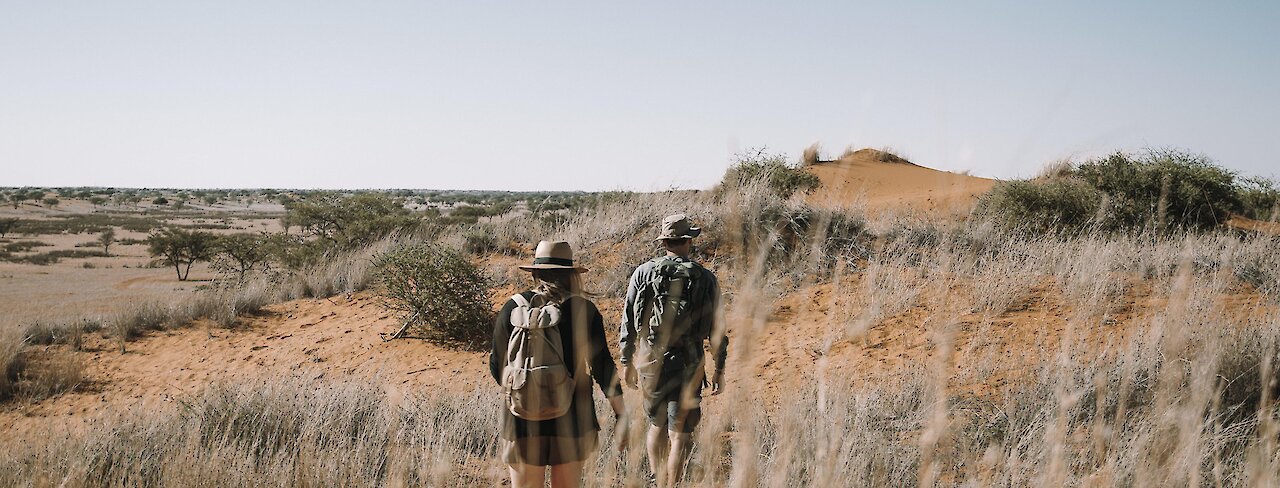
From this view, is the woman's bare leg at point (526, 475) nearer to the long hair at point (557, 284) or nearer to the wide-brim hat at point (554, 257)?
the long hair at point (557, 284)

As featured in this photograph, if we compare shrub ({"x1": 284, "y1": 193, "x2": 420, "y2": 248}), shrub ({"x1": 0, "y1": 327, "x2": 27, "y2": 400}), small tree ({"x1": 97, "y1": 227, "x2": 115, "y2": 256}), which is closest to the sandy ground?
small tree ({"x1": 97, "y1": 227, "x2": 115, "y2": 256})

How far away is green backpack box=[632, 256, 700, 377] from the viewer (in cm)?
398

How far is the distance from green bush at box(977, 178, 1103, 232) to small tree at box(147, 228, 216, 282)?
22.0 meters

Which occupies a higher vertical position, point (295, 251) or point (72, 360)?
point (295, 251)

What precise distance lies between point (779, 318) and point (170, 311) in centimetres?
903

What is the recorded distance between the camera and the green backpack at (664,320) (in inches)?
157

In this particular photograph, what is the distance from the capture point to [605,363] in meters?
3.36

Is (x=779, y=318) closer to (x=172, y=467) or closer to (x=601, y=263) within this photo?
(x=601, y=263)

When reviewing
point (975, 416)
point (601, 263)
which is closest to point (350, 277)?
point (601, 263)

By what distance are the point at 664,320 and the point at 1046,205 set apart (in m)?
11.4

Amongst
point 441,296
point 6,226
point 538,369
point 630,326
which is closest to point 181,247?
point 441,296

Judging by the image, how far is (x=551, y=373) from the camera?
302 cm

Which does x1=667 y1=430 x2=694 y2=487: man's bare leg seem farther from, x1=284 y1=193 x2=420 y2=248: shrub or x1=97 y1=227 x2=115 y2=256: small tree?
x1=97 y1=227 x2=115 y2=256: small tree

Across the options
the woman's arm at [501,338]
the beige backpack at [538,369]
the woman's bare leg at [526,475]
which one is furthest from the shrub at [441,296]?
the beige backpack at [538,369]
